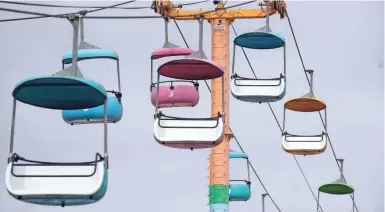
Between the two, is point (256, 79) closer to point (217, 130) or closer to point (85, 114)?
point (85, 114)

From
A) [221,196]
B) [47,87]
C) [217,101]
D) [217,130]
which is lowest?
[221,196]

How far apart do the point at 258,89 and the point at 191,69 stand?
396 centimetres

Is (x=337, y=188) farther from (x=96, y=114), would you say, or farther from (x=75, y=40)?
(x=75, y=40)

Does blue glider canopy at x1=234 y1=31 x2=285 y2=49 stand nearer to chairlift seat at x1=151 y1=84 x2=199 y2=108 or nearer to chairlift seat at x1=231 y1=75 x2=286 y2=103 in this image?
chairlift seat at x1=231 y1=75 x2=286 y2=103

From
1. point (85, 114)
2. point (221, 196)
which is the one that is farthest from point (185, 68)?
point (221, 196)

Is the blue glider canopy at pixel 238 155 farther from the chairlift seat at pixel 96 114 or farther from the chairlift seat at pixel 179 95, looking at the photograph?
the chairlift seat at pixel 96 114

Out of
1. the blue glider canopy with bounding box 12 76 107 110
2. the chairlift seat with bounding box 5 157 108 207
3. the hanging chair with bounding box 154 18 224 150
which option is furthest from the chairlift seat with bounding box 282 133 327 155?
the chairlift seat with bounding box 5 157 108 207

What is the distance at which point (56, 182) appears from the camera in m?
14.2

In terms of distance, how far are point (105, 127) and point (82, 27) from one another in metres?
4.34

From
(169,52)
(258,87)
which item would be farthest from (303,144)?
(169,52)

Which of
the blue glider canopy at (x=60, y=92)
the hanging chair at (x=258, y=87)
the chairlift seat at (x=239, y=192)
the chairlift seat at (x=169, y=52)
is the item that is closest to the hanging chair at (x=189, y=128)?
the blue glider canopy at (x=60, y=92)

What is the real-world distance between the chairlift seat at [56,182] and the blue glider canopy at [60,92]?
2.80ft

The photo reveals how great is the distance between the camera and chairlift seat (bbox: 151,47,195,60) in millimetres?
21656

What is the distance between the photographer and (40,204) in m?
14.6
